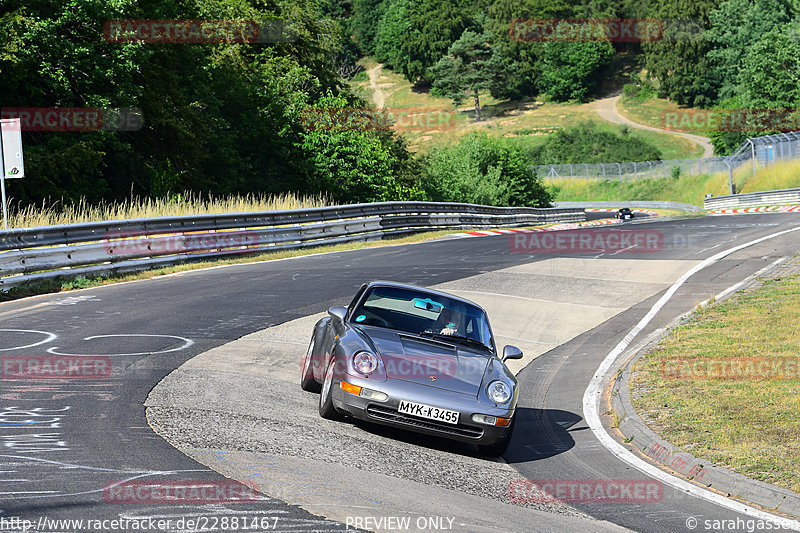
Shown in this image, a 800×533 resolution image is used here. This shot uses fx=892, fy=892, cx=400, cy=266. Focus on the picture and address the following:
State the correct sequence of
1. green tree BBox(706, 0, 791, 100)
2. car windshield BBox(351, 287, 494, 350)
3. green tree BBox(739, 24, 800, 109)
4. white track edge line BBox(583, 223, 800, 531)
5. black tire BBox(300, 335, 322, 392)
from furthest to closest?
green tree BBox(706, 0, 791, 100) → green tree BBox(739, 24, 800, 109) → black tire BBox(300, 335, 322, 392) → car windshield BBox(351, 287, 494, 350) → white track edge line BBox(583, 223, 800, 531)

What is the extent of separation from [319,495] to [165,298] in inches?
403

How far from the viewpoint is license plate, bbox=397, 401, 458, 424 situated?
7895 mm

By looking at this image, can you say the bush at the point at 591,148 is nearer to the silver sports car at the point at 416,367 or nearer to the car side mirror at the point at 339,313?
the silver sports car at the point at 416,367

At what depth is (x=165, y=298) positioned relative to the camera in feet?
51.4

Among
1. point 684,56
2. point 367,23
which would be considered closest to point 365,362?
point 684,56

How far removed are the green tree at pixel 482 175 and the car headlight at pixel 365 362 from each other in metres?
40.3

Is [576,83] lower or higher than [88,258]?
higher

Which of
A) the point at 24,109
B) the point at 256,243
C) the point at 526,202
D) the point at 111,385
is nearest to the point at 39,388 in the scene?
the point at 111,385

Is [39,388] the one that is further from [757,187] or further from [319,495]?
[757,187]

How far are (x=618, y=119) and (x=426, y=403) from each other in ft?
394

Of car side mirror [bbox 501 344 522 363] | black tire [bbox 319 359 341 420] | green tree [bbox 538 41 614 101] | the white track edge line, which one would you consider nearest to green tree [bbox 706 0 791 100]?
green tree [bbox 538 41 614 101]

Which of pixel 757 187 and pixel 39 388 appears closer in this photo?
pixel 39 388

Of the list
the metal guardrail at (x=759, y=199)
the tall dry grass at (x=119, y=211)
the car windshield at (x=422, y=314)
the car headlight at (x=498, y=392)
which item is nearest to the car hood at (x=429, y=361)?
the car headlight at (x=498, y=392)

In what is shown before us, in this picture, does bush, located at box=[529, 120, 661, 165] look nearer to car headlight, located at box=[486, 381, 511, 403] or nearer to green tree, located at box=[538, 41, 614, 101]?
green tree, located at box=[538, 41, 614, 101]
